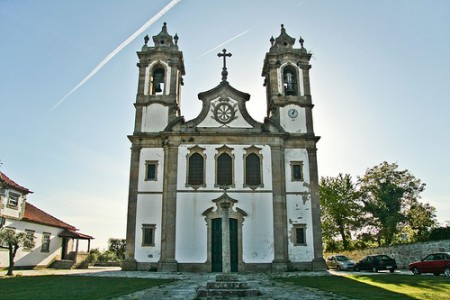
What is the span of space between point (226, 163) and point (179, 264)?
6382 millimetres

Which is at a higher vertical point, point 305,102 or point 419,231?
point 305,102

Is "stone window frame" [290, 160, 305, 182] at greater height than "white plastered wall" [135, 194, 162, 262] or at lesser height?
greater

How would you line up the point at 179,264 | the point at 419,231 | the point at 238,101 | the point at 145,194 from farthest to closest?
the point at 419,231 < the point at 238,101 < the point at 145,194 < the point at 179,264

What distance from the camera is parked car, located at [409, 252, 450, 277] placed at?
17250mm

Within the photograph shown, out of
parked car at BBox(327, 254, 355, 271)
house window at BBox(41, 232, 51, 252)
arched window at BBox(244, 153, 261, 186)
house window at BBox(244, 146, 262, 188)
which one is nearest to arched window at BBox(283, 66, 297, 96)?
house window at BBox(244, 146, 262, 188)

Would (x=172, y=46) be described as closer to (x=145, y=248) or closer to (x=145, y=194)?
(x=145, y=194)

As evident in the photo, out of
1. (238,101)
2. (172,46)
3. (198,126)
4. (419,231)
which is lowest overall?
(419,231)

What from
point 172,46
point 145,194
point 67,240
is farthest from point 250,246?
point 67,240

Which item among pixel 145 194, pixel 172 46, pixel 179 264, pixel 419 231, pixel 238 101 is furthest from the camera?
pixel 419 231

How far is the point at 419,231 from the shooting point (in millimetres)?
33969

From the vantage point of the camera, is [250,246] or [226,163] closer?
[250,246]

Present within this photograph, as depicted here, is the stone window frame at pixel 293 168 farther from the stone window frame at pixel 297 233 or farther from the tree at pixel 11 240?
the tree at pixel 11 240

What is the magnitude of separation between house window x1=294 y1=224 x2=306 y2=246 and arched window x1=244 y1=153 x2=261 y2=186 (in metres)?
3.43

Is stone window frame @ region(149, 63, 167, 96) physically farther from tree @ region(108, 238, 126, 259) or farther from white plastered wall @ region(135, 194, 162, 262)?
tree @ region(108, 238, 126, 259)
